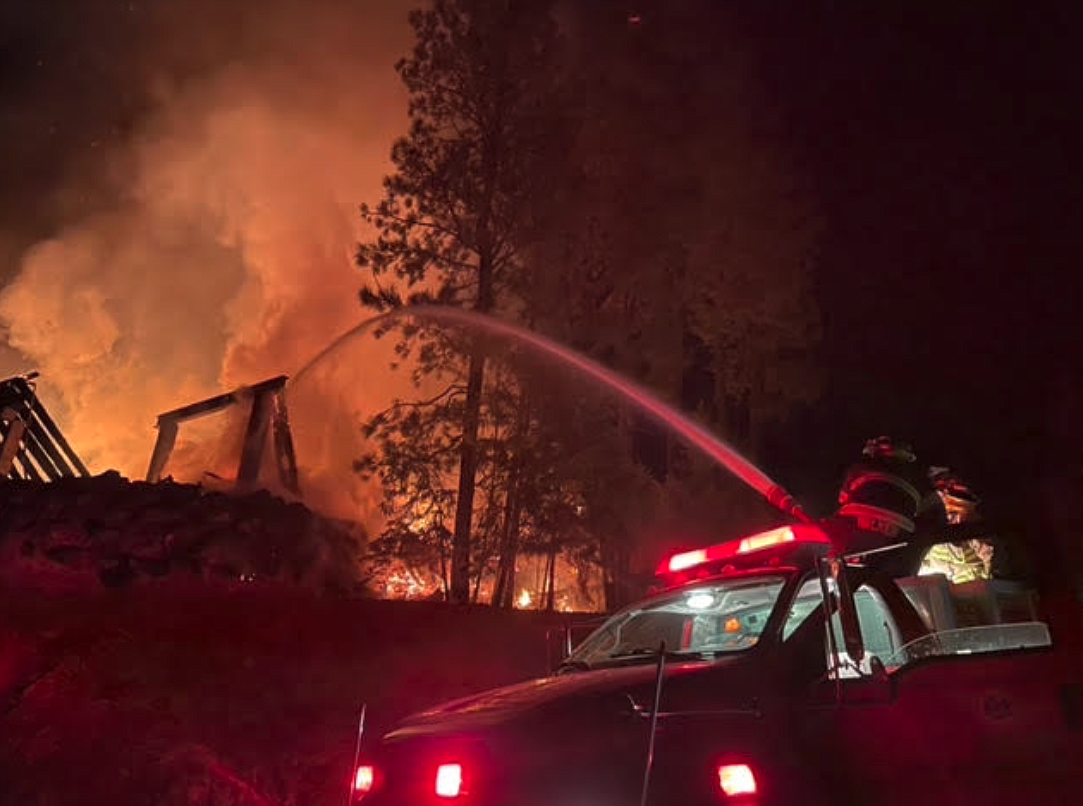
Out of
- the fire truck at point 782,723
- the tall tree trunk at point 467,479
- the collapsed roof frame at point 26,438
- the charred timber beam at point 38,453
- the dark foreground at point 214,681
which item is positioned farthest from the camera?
the tall tree trunk at point 467,479

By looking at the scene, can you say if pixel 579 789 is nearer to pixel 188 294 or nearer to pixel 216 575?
pixel 216 575

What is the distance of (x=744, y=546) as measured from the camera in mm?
4129

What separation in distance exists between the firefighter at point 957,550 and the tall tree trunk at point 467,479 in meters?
8.88

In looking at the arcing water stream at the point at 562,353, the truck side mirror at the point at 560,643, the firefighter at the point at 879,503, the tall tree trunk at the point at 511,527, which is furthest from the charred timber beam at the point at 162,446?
the firefighter at the point at 879,503

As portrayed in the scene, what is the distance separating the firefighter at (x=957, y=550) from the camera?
4797 mm

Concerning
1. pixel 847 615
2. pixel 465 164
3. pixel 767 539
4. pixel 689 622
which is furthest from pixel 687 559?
pixel 465 164

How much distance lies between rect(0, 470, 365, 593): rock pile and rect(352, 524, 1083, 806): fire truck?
7.94 metres

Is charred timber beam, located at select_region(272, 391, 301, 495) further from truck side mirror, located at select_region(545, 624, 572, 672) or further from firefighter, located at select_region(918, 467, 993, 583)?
firefighter, located at select_region(918, 467, 993, 583)

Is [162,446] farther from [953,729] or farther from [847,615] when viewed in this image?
[953,729]

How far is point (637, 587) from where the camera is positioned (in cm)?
1593

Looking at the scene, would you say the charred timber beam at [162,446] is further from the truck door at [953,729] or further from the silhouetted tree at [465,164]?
the truck door at [953,729]

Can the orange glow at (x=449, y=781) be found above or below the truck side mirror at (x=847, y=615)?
below

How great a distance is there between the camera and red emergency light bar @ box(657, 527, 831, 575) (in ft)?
12.6

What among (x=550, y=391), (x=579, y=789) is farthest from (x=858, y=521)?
(x=550, y=391)
